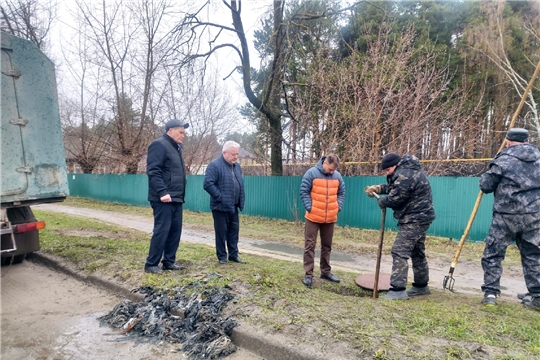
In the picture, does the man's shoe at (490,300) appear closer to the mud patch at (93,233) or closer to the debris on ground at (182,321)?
the debris on ground at (182,321)

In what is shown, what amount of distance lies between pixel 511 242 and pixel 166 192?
161 inches

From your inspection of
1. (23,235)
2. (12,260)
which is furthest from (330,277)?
(12,260)

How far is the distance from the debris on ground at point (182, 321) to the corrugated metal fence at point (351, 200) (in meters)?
7.34

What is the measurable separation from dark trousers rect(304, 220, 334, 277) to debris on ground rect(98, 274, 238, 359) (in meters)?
1.39

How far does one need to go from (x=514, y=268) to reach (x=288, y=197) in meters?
7.05

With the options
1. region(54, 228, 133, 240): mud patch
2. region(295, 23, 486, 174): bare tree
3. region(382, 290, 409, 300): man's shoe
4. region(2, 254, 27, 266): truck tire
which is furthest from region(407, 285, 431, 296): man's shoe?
region(295, 23, 486, 174): bare tree

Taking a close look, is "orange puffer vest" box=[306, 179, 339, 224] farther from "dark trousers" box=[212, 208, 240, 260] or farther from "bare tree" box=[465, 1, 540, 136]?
"bare tree" box=[465, 1, 540, 136]

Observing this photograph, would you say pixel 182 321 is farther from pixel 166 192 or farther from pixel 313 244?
pixel 313 244

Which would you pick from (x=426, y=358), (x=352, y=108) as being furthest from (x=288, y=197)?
(x=426, y=358)

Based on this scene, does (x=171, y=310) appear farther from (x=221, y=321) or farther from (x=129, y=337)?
(x=221, y=321)

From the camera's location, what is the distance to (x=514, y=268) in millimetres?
6387

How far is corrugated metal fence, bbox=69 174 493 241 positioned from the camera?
873cm

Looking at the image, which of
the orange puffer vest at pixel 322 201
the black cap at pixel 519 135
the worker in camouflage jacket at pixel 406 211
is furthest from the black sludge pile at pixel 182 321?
the black cap at pixel 519 135

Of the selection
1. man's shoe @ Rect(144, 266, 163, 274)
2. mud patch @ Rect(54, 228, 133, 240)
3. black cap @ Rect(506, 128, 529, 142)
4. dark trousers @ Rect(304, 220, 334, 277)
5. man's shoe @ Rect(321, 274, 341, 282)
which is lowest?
mud patch @ Rect(54, 228, 133, 240)
